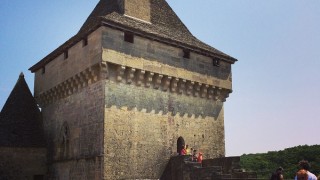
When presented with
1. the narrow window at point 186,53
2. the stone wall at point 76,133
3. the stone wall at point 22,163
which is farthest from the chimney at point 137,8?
the stone wall at point 22,163

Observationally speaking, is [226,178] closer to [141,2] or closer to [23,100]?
[141,2]

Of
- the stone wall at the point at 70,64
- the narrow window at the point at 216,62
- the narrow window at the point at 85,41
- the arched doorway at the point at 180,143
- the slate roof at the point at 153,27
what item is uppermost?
the slate roof at the point at 153,27

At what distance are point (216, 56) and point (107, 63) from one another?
587 cm

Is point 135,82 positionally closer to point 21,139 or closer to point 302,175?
point 21,139

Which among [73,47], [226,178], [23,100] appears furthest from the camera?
[23,100]

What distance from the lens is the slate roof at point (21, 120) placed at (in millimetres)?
Answer: 15203

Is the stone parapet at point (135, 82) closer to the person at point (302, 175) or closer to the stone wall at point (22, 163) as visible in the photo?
the stone wall at point (22, 163)

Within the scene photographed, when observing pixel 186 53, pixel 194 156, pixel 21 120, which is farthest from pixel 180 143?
pixel 21 120

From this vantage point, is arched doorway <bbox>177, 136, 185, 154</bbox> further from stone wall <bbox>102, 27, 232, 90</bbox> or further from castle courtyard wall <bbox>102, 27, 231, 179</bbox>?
stone wall <bbox>102, 27, 232, 90</bbox>

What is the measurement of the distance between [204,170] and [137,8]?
7.77 meters

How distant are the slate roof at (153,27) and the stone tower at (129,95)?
0.05 m

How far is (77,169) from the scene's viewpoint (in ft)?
43.7

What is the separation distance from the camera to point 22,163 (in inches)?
591

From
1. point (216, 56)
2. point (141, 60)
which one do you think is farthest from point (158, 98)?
point (216, 56)
